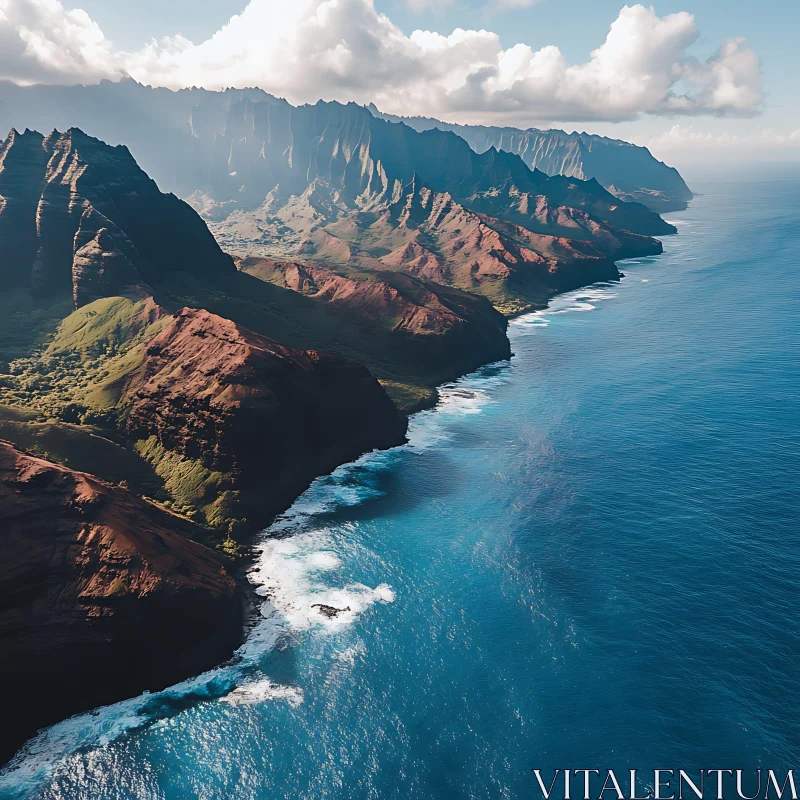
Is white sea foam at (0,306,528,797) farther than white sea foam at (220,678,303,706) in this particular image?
No

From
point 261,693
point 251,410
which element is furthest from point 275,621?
point 251,410

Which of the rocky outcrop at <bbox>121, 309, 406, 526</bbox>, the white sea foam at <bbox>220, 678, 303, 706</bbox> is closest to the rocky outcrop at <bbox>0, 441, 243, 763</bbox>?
the white sea foam at <bbox>220, 678, 303, 706</bbox>

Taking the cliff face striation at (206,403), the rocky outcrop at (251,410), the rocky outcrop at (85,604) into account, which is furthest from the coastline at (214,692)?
the rocky outcrop at (251,410)

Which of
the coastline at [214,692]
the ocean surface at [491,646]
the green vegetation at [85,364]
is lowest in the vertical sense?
the coastline at [214,692]

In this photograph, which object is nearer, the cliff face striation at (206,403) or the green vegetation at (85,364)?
the cliff face striation at (206,403)

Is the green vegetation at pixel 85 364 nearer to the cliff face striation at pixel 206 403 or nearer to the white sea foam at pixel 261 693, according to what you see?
the cliff face striation at pixel 206 403

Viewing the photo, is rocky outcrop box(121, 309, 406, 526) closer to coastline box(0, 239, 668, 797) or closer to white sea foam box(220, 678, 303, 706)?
coastline box(0, 239, 668, 797)

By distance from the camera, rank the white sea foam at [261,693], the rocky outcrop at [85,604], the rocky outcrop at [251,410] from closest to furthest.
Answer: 1. the rocky outcrop at [85,604]
2. the white sea foam at [261,693]
3. the rocky outcrop at [251,410]
